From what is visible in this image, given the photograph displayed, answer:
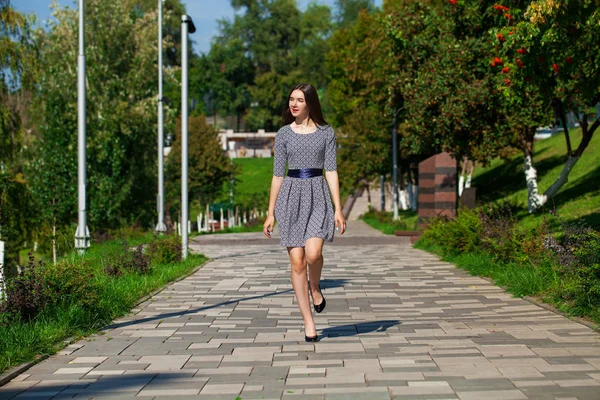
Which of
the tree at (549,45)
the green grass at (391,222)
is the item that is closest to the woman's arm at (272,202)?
the tree at (549,45)

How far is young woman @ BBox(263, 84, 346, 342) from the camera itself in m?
7.16

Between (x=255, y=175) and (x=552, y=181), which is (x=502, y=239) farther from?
(x=255, y=175)

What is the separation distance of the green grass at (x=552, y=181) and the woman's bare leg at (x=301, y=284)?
7.96 meters

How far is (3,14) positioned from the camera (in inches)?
978

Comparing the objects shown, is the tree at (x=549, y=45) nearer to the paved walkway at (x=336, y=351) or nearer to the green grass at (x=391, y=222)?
the paved walkway at (x=336, y=351)

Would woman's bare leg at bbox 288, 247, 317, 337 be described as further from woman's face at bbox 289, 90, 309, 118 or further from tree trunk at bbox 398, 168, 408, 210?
tree trunk at bbox 398, 168, 408, 210

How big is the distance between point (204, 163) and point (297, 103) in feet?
127

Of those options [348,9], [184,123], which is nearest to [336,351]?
[184,123]

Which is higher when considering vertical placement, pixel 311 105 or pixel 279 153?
pixel 311 105

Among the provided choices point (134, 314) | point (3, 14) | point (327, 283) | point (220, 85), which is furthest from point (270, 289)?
point (220, 85)

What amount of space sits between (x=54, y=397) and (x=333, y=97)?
169 feet

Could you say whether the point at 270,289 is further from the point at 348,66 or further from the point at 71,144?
the point at 348,66

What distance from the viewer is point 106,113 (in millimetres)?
34406

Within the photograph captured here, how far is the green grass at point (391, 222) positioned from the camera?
107 ft
